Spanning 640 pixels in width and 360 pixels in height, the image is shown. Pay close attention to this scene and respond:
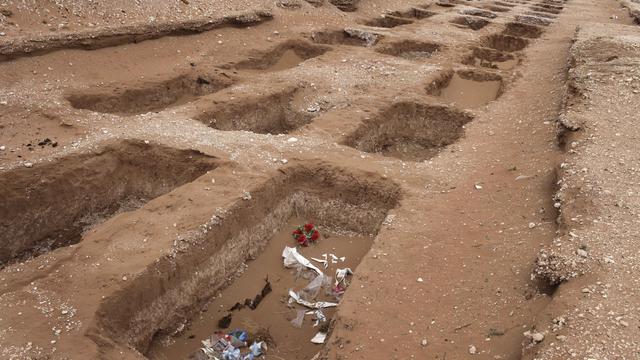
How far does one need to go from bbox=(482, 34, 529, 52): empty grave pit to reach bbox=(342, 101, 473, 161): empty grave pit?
6284 millimetres

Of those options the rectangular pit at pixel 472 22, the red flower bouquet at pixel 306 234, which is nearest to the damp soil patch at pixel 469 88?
the red flower bouquet at pixel 306 234

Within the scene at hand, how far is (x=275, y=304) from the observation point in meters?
5.13

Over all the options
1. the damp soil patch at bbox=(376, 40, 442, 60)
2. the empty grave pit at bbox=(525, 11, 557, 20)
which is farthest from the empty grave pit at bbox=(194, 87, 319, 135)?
the empty grave pit at bbox=(525, 11, 557, 20)

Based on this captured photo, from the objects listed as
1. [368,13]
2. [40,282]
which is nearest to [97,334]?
[40,282]

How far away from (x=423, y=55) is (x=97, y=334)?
10.3 m

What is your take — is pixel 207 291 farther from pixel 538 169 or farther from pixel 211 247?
pixel 538 169

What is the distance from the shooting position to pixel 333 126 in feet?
24.7

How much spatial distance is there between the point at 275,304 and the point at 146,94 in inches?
201

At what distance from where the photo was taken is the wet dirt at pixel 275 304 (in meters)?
4.59

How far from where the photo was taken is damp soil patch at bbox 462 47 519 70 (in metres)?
12.1

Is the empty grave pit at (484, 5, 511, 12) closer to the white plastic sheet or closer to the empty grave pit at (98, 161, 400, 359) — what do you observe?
the empty grave pit at (98, 161, 400, 359)

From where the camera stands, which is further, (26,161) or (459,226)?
(26,161)

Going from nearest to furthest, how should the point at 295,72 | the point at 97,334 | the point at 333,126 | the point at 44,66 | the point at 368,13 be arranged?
1. the point at 97,334
2. the point at 333,126
3. the point at 44,66
4. the point at 295,72
5. the point at 368,13

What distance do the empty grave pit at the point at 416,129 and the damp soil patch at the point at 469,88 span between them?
2.69ft
